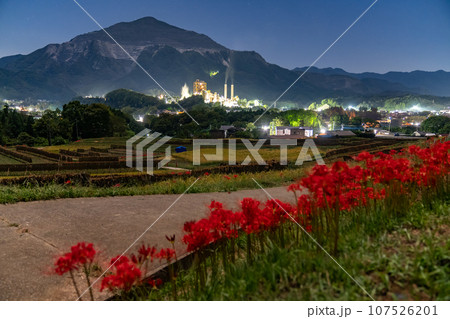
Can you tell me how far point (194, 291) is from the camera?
3.18 metres

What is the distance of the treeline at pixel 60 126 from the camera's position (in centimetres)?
5984

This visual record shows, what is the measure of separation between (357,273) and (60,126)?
223ft

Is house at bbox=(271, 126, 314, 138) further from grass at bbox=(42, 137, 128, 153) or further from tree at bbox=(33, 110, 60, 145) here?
tree at bbox=(33, 110, 60, 145)

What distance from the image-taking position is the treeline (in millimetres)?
59844

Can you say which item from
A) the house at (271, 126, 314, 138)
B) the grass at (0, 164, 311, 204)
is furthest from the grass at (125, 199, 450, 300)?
the house at (271, 126, 314, 138)

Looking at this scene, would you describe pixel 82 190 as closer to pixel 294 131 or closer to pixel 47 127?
pixel 47 127

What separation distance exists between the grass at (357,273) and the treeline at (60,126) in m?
63.4

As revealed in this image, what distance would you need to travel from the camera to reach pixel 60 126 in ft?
203

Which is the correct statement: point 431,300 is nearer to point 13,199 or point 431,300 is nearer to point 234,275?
point 234,275

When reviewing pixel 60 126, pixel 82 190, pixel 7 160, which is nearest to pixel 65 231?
pixel 82 190

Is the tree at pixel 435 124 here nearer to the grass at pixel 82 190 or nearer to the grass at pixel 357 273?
the grass at pixel 82 190

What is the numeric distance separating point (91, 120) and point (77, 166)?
42.8 meters

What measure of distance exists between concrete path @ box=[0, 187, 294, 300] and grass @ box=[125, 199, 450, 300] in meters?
2.20

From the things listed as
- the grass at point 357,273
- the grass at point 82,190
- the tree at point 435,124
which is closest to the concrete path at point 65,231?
the grass at point 82,190
